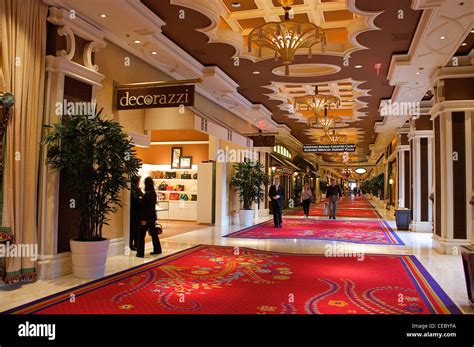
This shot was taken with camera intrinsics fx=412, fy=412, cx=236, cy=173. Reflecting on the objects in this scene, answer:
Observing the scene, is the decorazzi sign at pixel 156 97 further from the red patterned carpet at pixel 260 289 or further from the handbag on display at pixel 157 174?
the handbag on display at pixel 157 174

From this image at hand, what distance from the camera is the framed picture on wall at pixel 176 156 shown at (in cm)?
1277

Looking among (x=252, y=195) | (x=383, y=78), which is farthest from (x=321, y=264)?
(x=252, y=195)

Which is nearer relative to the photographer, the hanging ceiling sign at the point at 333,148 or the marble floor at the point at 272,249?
the marble floor at the point at 272,249

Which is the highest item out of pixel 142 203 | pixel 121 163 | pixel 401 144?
pixel 401 144

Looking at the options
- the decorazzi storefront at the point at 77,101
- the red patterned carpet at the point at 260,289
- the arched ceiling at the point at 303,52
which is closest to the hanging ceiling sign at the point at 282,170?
the decorazzi storefront at the point at 77,101

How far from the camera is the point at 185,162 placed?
12.7 metres

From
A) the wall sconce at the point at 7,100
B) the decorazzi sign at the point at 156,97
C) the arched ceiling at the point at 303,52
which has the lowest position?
the wall sconce at the point at 7,100

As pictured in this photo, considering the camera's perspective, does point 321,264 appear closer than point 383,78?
Yes

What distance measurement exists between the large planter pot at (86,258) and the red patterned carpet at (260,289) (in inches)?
8.8

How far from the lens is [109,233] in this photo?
23.2ft

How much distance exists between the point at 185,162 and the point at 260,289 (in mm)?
8176

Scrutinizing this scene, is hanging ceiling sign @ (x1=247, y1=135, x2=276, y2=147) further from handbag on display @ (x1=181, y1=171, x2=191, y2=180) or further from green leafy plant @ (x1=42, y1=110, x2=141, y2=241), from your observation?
green leafy plant @ (x1=42, y1=110, x2=141, y2=241)
